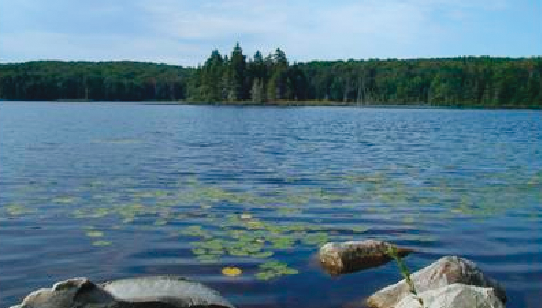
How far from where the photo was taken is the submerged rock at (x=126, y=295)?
843 cm

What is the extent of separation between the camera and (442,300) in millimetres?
9047

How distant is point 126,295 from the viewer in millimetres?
8734

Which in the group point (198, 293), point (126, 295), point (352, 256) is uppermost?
point (126, 295)

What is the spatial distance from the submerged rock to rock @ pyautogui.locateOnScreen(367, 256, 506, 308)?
9.08 ft

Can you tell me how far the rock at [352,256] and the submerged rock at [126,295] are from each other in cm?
394

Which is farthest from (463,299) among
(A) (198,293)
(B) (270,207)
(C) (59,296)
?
(B) (270,207)

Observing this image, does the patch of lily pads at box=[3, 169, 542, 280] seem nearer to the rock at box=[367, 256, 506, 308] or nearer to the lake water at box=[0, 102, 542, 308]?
the lake water at box=[0, 102, 542, 308]

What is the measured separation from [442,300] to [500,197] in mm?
14692

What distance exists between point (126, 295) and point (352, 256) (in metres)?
5.63

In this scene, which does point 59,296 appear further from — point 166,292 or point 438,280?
point 438,280

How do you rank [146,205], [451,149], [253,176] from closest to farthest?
1. [146,205]
2. [253,176]
3. [451,149]

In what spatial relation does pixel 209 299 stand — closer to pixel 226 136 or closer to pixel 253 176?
pixel 253 176

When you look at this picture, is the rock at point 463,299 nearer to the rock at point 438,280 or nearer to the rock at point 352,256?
the rock at point 438,280

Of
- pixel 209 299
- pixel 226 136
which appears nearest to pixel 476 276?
pixel 209 299
